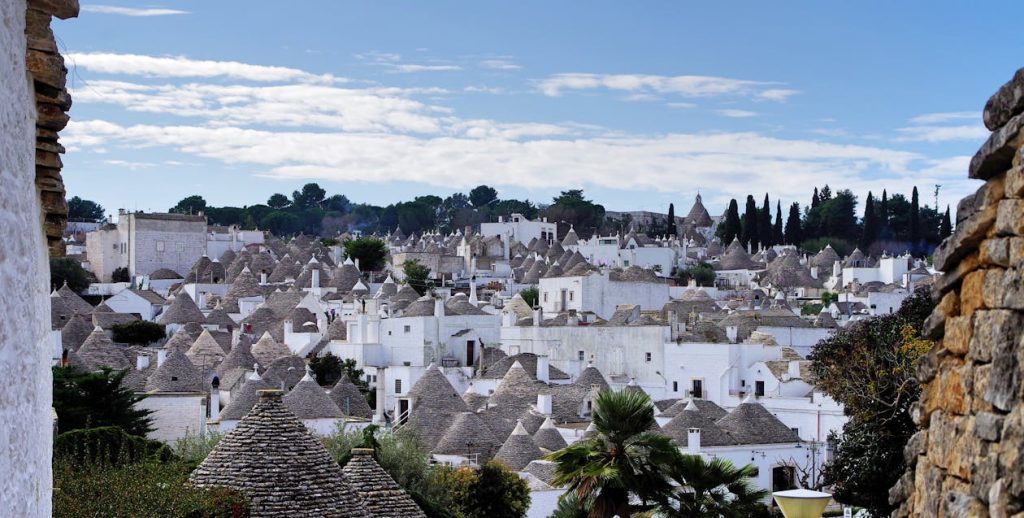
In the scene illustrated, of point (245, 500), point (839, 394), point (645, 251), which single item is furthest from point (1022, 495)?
point (645, 251)

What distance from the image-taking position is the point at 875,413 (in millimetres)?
23547

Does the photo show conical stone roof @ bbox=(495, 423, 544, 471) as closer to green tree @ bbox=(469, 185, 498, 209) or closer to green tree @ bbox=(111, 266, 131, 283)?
green tree @ bbox=(111, 266, 131, 283)

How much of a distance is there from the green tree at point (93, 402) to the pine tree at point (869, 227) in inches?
3193

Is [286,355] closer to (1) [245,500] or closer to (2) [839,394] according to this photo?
(2) [839,394]

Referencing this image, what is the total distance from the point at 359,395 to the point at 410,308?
11.7 meters

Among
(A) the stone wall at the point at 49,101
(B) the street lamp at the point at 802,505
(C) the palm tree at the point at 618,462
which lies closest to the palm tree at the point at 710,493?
(C) the palm tree at the point at 618,462

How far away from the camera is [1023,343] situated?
172 inches

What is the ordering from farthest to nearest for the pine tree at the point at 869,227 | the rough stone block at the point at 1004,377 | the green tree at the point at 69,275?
the pine tree at the point at 869,227 < the green tree at the point at 69,275 < the rough stone block at the point at 1004,377

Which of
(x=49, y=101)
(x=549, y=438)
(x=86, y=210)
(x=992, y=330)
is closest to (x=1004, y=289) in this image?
(x=992, y=330)

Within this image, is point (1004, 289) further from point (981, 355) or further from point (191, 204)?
point (191, 204)

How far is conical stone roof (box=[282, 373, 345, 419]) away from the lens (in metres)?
41.1

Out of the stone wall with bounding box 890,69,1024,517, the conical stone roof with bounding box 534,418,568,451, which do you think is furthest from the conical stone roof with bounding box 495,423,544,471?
the stone wall with bounding box 890,69,1024,517

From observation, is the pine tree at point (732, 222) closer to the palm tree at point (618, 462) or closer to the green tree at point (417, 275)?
the green tree at point (417, 275)

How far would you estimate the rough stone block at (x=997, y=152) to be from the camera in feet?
15.5
